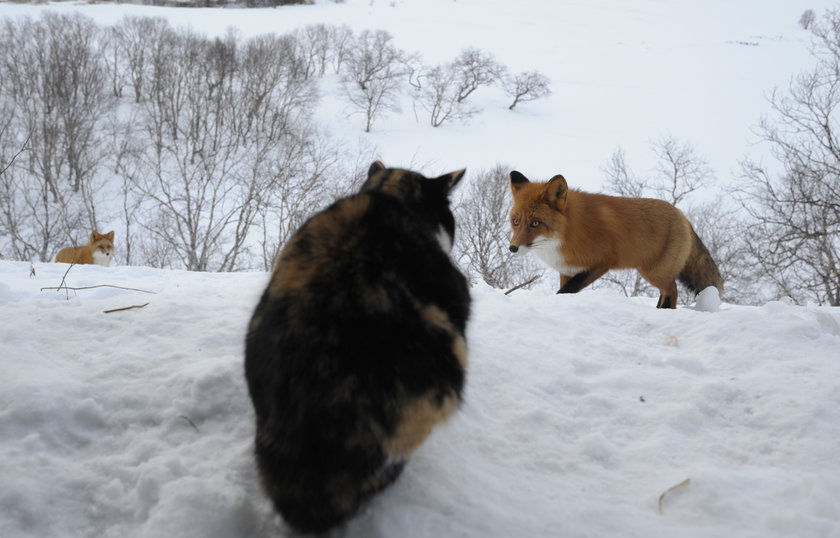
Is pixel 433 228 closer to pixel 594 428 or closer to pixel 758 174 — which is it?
pixel 594 428

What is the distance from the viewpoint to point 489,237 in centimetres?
2483

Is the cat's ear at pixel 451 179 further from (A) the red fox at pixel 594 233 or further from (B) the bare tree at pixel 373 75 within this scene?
(B) the bare tree at pixel 373 75

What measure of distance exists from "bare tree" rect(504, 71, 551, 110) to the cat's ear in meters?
47.7

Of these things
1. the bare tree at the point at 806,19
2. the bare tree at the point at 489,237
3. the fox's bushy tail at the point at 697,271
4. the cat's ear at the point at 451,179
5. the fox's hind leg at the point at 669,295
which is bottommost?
the bare tree at the point at 489,237

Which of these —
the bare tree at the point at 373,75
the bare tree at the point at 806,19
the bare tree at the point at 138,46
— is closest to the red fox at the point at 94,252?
the bare tree at the point at 138,46

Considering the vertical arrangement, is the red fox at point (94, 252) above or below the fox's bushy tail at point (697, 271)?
below

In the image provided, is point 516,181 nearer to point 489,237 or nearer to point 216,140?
point 489,237

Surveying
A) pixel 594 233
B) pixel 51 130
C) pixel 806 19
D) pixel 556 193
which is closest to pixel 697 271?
pixel 594 233

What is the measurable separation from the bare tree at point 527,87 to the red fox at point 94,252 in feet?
133

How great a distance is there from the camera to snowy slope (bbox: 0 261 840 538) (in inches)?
62.9

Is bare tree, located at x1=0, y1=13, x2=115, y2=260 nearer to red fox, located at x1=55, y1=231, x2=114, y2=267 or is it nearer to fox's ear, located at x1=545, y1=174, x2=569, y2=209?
red fox, located at x1=55, y1=231, x2=114, y2=267

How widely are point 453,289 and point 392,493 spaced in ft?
2.79

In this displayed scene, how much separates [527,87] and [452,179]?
48.1 meters

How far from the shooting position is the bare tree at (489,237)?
79.7ft
